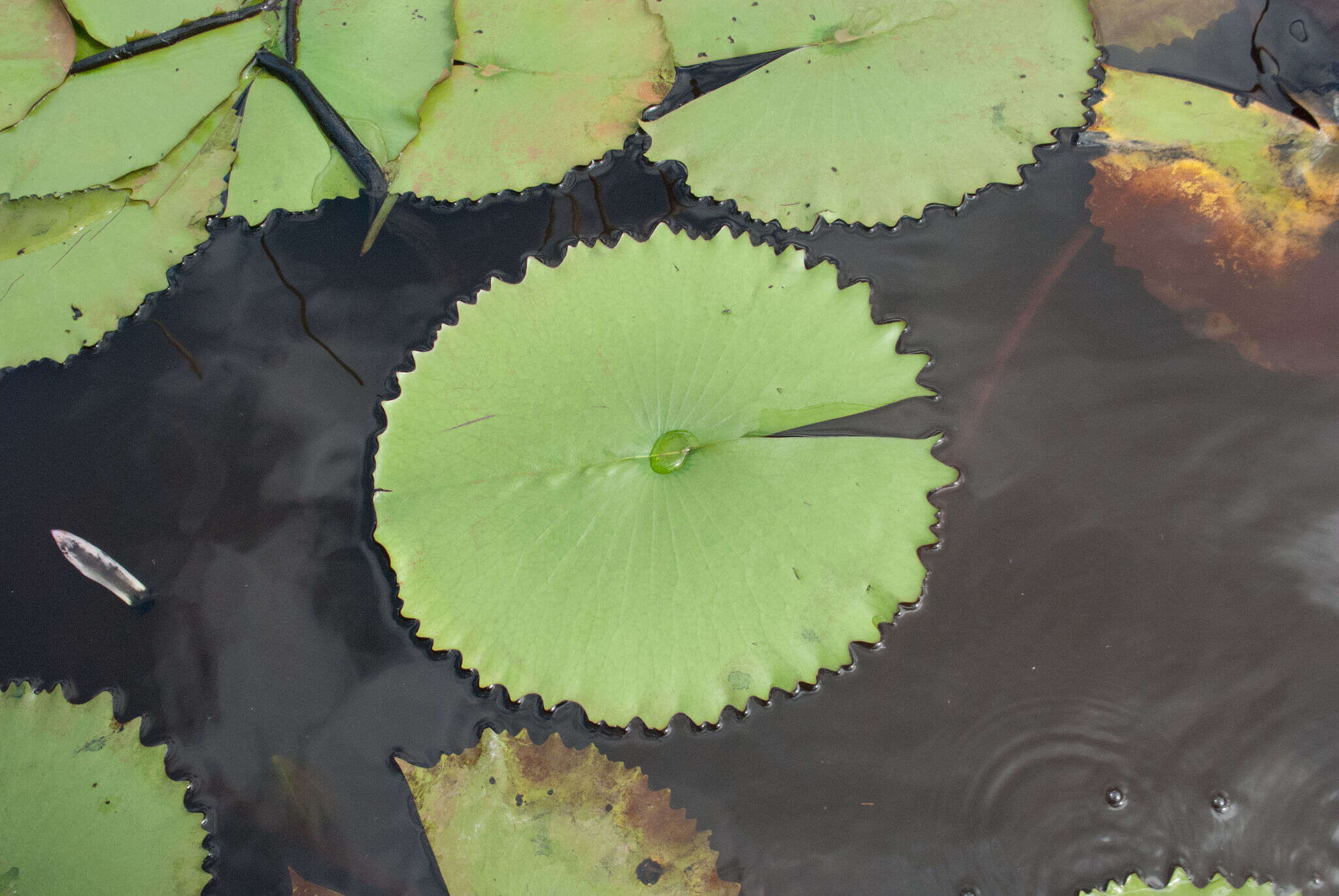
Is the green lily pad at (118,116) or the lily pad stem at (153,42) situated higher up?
the lily pad stem at (153,42)

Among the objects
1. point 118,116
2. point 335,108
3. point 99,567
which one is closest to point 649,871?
point 99,567

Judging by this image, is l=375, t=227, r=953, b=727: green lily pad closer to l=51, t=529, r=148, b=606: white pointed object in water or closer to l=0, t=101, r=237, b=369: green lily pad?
l=51, t=529, r=148, b=606: white pointed object in water

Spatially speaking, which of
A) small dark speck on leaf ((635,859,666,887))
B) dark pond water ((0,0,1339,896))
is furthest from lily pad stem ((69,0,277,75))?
small dark speck on leaf ((635,859,666,887))

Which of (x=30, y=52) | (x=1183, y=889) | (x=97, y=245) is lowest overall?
(x=1183, y=889)

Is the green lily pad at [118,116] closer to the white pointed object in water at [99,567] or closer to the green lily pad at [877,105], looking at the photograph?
the white pointed object in water at [99,567]

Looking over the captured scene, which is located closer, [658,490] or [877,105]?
[658,490]

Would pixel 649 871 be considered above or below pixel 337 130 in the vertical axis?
below

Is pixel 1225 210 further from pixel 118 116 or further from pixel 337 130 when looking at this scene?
pixel 118 116

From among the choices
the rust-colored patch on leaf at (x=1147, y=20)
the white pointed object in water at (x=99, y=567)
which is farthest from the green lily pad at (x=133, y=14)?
the rust-colored patch on leaf at (x=1147, y=20)
